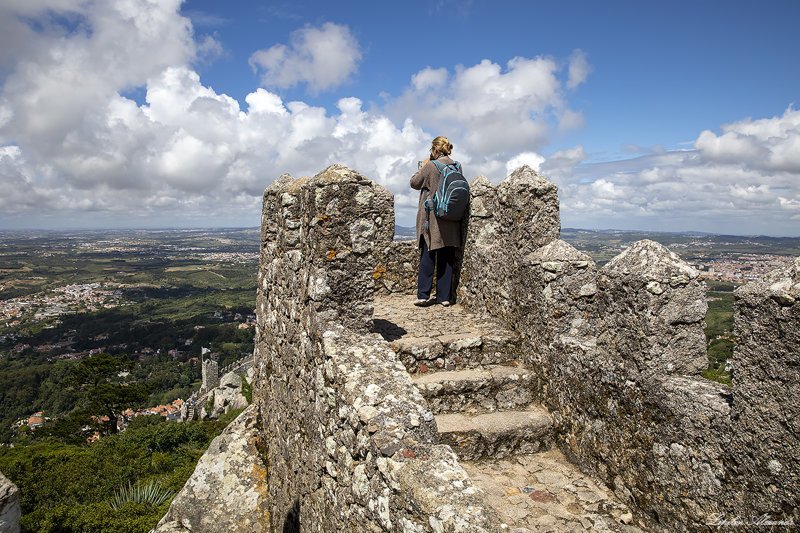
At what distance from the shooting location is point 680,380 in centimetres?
301

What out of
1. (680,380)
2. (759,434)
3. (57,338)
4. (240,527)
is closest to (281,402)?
(240,527)

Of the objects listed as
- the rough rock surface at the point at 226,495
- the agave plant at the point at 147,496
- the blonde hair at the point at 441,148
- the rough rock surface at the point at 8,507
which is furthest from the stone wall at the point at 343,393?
the agave plant at the point at 147,496

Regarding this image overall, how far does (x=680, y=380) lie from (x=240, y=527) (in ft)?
18.1

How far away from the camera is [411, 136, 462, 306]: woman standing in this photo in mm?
6172

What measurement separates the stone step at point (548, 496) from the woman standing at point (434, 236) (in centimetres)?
296

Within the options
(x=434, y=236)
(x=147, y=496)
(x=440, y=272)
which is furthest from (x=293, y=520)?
(x=147, y=496)

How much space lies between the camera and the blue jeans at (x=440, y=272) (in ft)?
21.4

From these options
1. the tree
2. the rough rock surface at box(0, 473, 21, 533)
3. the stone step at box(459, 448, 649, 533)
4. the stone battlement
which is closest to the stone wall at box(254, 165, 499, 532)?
the stone battlement

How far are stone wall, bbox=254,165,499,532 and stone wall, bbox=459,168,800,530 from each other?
147 cm

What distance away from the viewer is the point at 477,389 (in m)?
4.30

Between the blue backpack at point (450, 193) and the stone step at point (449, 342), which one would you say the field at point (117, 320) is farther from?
the blue backpack at point (450, 193)

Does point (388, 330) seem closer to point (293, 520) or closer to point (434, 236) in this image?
point (434, 236)

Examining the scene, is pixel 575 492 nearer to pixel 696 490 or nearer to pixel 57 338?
pixel 696 490

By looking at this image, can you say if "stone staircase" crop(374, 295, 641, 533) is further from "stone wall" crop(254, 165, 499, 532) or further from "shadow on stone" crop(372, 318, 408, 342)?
"stone wall" crop(254, 165, 499, 532)
